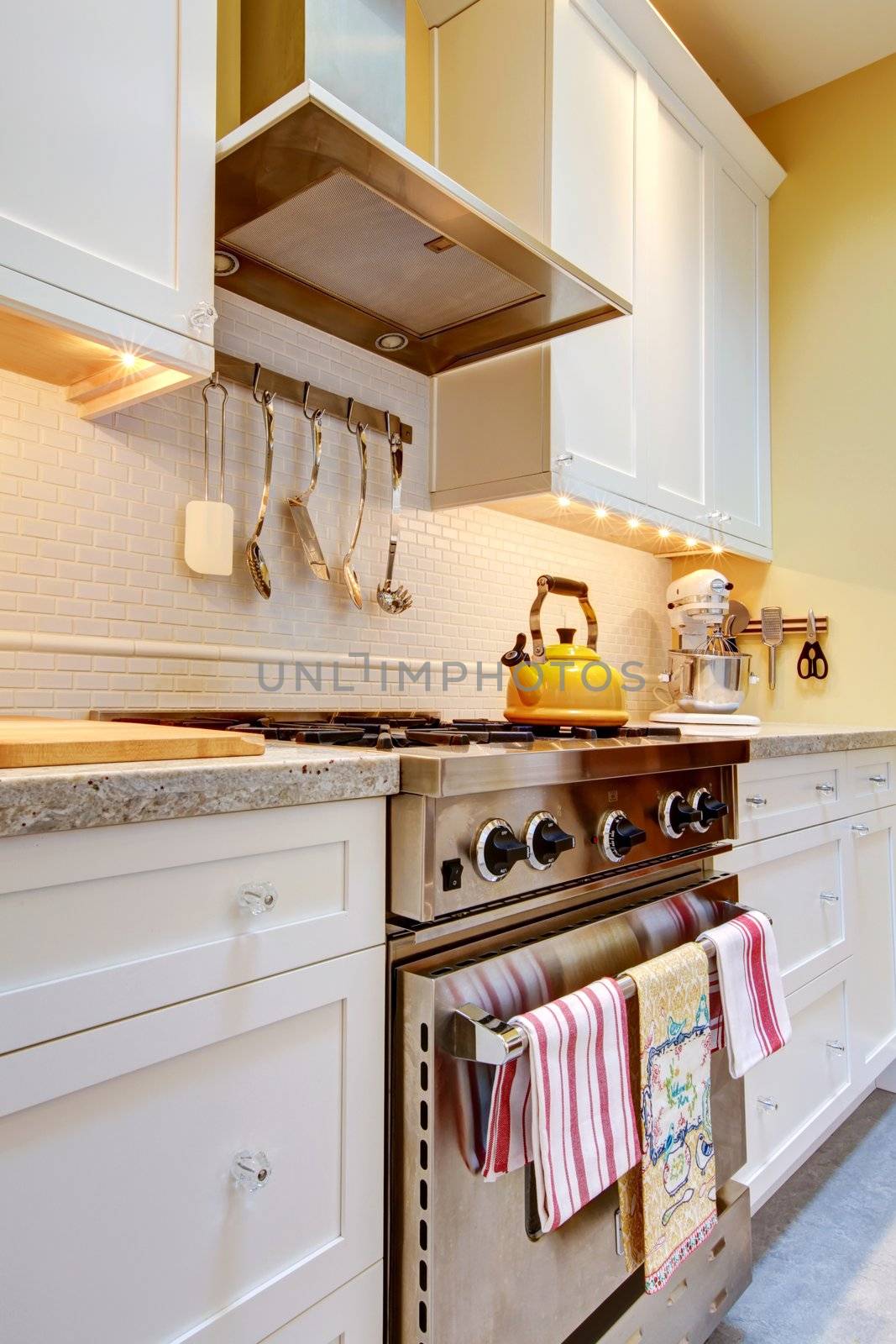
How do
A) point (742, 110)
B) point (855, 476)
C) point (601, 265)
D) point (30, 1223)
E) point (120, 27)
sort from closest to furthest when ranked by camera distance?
point (30, 1223) → point (120, 27) → point (601, 265) → point (855, 476) → point (742, 110)

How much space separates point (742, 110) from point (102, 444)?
2.53 m

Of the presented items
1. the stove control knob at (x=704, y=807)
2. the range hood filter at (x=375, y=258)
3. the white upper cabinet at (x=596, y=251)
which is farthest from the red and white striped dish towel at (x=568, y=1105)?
the range hood filter at (x=375, y=258)

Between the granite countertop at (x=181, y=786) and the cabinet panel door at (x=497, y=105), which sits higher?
the cabinet panel door at (x=497, y=105)

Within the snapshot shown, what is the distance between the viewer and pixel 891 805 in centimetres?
224

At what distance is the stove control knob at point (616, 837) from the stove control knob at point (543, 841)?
0.11m

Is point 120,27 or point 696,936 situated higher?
point 120,27

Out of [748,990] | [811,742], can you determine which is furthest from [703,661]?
[748,990]

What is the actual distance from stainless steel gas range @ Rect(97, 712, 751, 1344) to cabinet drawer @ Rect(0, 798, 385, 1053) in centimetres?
8

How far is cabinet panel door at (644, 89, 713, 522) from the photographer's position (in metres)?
2.06

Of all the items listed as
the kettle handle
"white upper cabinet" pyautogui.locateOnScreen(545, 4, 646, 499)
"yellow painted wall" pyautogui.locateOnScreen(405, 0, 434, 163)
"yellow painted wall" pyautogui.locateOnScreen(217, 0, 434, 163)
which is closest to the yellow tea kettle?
the kettle handle

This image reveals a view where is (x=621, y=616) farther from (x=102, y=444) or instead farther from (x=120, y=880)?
(x=120, y=880)

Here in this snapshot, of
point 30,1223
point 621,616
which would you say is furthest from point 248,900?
point 621,616

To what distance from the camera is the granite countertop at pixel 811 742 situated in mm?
1562

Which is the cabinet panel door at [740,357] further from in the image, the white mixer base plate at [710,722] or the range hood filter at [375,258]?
the range hood filter at [375,258]
